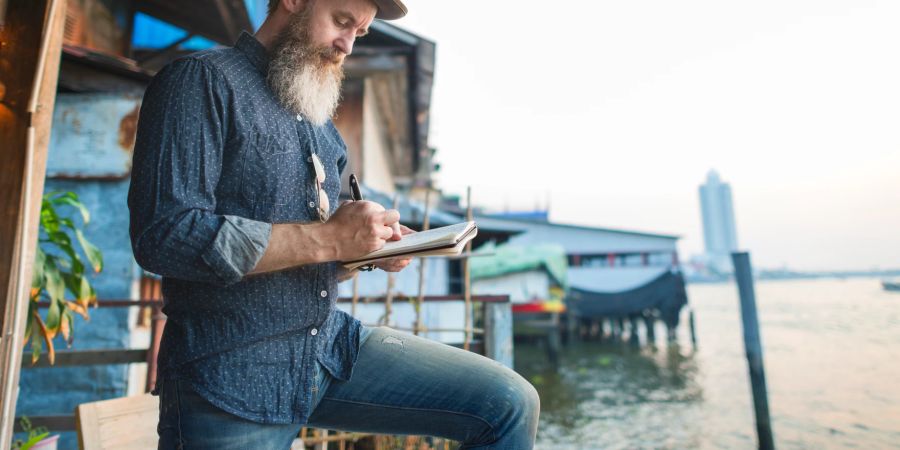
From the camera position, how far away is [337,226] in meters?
1.14

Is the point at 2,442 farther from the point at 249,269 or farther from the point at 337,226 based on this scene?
the point at 337,226

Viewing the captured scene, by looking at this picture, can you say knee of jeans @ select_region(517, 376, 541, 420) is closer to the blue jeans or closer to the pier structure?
the blue jeans

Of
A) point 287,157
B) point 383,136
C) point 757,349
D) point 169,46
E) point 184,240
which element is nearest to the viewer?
point 184,240

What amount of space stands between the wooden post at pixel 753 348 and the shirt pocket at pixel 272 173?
9972 mm

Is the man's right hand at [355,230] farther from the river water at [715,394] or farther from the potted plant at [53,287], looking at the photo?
the river water at [715,394]

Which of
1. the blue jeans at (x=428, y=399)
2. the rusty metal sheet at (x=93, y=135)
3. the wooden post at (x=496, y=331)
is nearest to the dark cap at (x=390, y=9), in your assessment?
the blue jeans at (x=428, y=399)

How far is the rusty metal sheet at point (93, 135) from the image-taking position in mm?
5242

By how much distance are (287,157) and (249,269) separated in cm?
37

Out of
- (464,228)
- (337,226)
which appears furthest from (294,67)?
(464,228)

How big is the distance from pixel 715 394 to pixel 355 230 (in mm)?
14476

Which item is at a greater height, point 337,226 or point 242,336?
point 337,226

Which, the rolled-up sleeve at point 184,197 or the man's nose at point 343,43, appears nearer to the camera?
the rolled-up sleeve at point 184,197

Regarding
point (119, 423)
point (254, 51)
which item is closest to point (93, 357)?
point (119, 423)

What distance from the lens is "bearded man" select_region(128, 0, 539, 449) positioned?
1073mm
